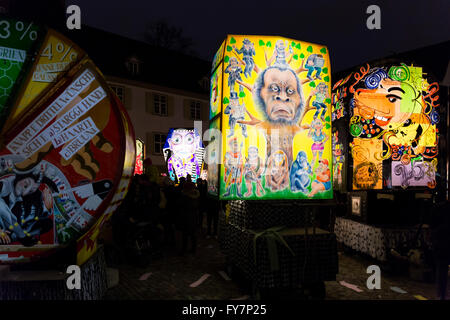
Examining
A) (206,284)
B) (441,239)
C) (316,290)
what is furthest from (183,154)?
(441,239)

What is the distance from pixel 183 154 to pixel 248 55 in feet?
30.8

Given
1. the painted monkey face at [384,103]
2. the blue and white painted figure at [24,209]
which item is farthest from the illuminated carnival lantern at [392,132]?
the blue and white painted figure at [24,209]

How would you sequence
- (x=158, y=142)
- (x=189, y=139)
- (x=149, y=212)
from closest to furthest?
(x=149, y=212)
(x=189, y=139)
(x=158, y=142)

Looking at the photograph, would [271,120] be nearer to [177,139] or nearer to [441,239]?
[441,239]

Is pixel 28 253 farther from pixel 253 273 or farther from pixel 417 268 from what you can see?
pixel 417 268

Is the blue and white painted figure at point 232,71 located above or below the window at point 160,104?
below

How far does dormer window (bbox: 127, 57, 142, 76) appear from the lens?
933 inches

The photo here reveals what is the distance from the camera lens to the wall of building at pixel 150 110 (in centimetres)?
2258

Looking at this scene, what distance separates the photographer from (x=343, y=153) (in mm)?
7199

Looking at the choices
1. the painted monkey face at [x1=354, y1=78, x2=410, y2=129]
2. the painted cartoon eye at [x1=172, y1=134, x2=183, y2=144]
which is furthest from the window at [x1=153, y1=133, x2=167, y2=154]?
the painted monkey face at [x1=354, y1=78, x2=410, y2=129]

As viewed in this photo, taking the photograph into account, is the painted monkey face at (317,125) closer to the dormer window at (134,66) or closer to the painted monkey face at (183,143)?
the painted monkey face at (183,143)

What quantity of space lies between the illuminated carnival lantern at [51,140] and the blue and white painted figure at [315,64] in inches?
112

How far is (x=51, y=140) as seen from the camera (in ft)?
8.60
